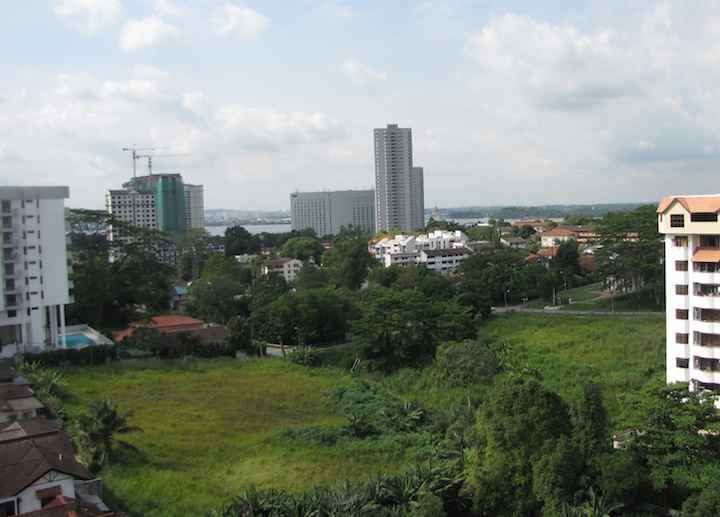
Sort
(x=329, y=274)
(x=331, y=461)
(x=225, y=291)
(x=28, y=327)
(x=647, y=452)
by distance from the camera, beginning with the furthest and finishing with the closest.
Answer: (x=329, y=274)
(x=225, y=291)
(x=28, y=327)
(x=331, y=461)
(x=647, y=452)

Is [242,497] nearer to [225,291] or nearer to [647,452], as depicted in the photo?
[647,452]

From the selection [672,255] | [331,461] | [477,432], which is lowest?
[331,461]

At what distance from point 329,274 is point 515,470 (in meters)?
34.1

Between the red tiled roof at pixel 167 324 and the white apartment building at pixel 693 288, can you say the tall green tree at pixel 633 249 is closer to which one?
the white apartment building at pixel 693 288

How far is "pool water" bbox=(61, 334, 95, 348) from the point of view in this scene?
32181 mm

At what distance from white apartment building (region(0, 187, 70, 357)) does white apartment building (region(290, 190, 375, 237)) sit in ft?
323

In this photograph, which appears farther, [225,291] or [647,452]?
[225,291]

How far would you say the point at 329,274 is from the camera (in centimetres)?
4872

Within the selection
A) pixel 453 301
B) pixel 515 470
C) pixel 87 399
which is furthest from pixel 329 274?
pixel 515 470

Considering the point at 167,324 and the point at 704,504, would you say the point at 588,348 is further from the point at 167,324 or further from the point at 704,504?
the point at 167,324

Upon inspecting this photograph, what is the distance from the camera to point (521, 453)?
15.2 metres

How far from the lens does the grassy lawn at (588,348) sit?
24.1 meters

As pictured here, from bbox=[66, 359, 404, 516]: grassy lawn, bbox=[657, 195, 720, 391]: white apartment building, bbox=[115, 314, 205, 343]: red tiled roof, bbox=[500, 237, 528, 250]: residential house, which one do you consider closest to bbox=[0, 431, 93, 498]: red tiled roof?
bbox=[66, 359, 404, 516]: grassy lawn

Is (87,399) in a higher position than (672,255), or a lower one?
lower
